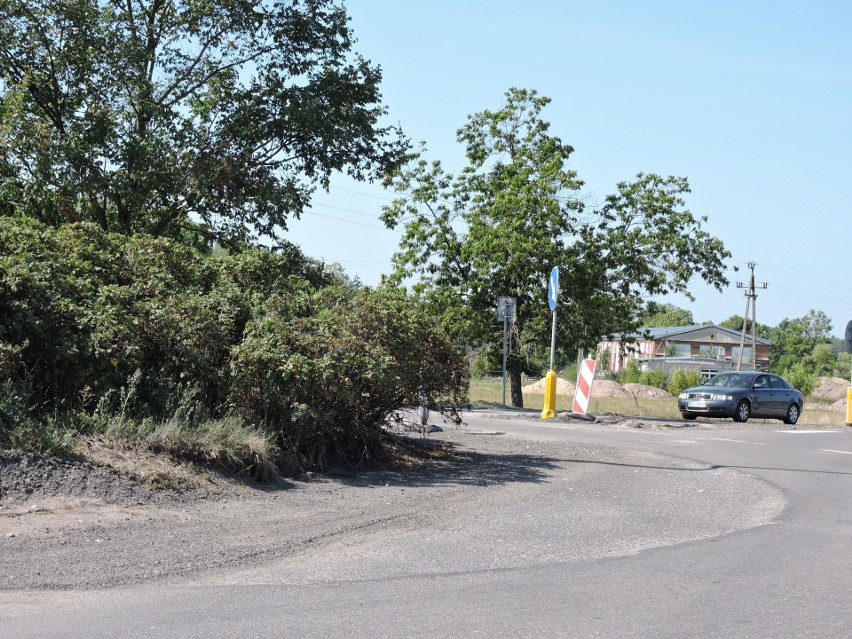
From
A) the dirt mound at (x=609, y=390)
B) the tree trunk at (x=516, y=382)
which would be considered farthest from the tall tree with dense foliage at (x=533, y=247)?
the dirt mound at (x=609, y=390)

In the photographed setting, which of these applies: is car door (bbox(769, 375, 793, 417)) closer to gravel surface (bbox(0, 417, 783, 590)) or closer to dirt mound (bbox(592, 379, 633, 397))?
gravel surface (bbox(0, 417, 783, 590))

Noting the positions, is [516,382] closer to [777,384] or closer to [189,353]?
[777,384]

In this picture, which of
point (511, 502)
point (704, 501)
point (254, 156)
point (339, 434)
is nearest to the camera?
point (511, 502)

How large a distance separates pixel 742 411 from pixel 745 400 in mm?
336

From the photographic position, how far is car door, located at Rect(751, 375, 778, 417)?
93.0 feet

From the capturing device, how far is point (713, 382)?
29953mm

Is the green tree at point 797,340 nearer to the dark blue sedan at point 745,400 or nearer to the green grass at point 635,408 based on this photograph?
the green grass at point 635,408

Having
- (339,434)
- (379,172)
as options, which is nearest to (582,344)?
(379,172)

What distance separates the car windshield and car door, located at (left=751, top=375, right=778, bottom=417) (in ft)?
0.92

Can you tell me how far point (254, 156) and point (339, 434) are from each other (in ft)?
27.5

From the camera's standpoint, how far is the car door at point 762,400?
28.4 m

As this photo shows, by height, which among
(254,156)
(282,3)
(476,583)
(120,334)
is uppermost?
(282,3)

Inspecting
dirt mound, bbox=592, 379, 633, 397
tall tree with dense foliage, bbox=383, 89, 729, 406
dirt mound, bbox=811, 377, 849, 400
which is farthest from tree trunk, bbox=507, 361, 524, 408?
dirt mound, bbox=811, 377, 849, 400

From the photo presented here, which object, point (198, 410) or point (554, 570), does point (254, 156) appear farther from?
point (554, 570)
